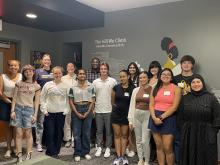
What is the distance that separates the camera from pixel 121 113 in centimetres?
381

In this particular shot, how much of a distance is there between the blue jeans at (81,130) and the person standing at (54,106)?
0.19 metres

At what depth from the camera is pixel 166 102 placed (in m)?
3.29

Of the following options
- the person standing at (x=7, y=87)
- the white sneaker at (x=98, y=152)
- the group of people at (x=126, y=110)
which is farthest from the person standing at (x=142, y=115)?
the person standing at (x=7, y=87)

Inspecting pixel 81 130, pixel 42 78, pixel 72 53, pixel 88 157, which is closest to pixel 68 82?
pixel 42 78

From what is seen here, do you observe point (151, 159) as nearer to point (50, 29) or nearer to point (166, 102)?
point (166, 102)

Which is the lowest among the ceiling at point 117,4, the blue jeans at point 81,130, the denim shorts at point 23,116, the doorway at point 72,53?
the blue jeans at point 81,130

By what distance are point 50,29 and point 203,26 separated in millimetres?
3097

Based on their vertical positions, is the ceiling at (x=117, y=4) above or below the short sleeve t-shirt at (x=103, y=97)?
above

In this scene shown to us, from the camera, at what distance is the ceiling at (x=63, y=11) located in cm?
381

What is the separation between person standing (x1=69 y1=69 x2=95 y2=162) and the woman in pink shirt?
0.99 metres

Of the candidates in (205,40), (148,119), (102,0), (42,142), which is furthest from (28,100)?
(205,40)

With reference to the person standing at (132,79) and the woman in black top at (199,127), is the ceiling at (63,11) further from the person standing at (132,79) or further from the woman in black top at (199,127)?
the woman in black top at (199,127)

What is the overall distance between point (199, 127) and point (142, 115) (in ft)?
2.62

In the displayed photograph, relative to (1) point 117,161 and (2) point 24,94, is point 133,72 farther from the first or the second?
(2) point 24,94
